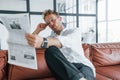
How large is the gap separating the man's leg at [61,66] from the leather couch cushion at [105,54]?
0.83 metres

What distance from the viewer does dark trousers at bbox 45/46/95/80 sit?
1.27 m

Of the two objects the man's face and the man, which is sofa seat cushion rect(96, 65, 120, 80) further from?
the man's face

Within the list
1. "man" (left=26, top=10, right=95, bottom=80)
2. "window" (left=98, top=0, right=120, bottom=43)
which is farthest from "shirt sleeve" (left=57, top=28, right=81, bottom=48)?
"window" (left=98, top=0, right=120, bottom=43)

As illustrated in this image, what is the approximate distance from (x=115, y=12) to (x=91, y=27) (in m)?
0.73

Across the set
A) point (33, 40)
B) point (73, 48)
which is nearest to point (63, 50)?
point (73, 48)

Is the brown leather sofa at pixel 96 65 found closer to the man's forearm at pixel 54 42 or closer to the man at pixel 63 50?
the man at pixel 63 50

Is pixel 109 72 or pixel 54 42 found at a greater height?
pixel 54 42

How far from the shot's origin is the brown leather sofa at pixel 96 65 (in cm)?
166

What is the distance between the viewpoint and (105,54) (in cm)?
215

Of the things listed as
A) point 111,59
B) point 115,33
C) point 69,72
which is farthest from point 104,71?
point 115,33

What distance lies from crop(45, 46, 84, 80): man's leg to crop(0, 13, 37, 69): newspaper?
134 millimetres

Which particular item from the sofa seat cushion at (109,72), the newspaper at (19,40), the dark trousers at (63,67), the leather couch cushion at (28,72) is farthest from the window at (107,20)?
the newspaper at (19,40)

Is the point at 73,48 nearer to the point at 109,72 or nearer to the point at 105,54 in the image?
the point at 109,72

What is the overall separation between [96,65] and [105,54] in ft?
0.59
